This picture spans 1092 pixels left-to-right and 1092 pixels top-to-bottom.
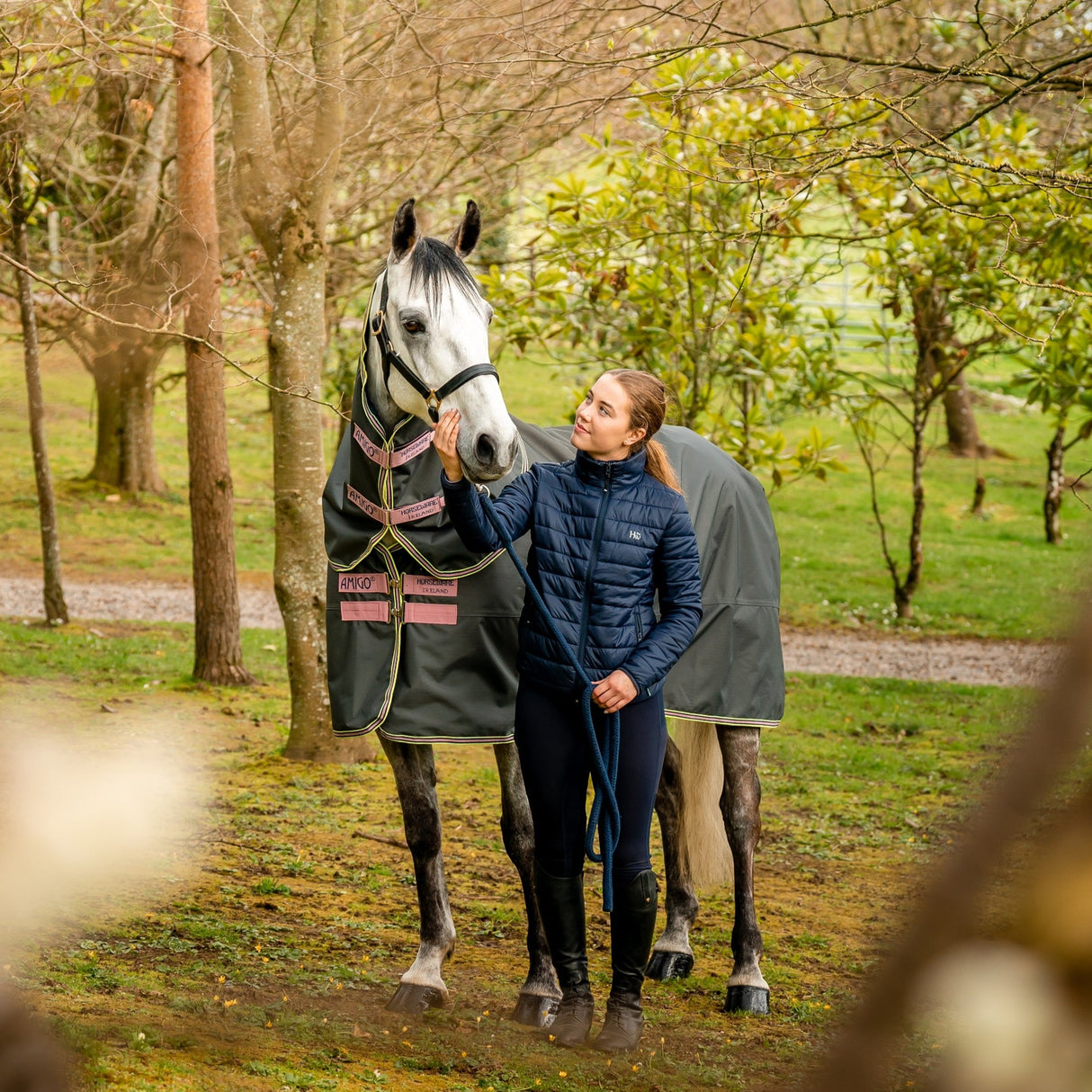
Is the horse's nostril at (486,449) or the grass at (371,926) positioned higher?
the horse's nostril at (486,449)

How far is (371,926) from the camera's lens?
13.9ft

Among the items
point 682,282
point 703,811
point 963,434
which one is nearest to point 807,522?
point 963,434

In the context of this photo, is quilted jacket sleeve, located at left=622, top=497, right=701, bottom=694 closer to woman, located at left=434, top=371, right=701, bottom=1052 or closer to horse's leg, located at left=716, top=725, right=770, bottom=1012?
woman, located at left=434, top=371, right=701, bottom=1052

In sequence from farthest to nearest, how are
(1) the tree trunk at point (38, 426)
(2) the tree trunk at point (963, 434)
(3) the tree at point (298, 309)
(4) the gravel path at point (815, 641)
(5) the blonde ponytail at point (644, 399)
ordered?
(2) the tree trunk at point (963, 434) → (4) the gravel path at point (815, 641) → (1) the tree trunk at point (38, 426) → (3) the tree at point (298, 309) → (5) the blonde ponytail at point (644, 399)

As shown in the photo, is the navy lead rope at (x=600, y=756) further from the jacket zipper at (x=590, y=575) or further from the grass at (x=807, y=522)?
the grass at (x=807, y=522)

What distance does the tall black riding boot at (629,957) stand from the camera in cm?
325

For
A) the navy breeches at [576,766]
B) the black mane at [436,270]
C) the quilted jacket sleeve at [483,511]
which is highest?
the black mane at [436,270]

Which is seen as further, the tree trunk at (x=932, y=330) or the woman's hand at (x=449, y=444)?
the tree trunk at (x=932, y=330)

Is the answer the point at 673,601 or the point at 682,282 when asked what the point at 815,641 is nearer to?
the point at 682,282

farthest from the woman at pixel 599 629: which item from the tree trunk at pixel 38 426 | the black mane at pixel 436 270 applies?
the tree trunk at pixel 38 426

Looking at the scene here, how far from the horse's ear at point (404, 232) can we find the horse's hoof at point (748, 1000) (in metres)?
2.43

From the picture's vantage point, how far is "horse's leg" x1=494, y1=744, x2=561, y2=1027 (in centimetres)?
352

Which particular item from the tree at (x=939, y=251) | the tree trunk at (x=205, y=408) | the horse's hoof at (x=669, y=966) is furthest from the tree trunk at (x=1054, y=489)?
the horse's hoof at (x=669, y=966)

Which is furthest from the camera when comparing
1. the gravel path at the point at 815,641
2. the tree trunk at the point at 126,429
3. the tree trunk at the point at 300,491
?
the tree trunk at the point at 126,429
